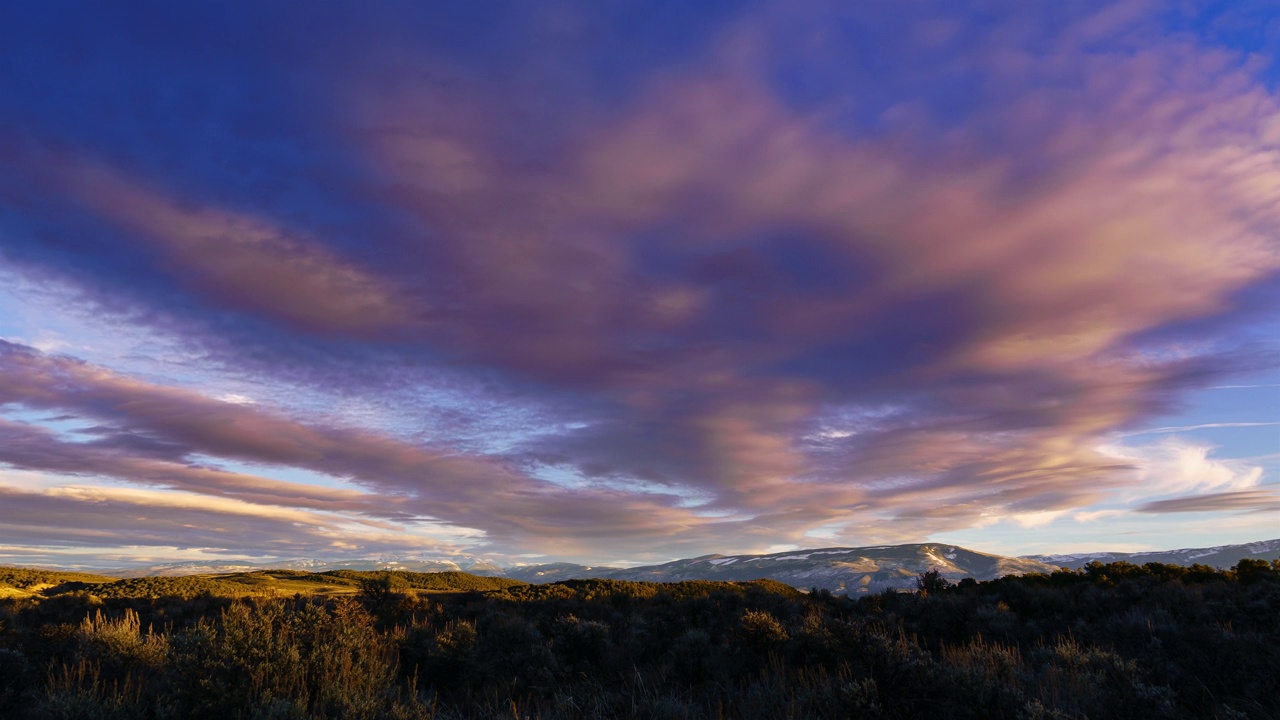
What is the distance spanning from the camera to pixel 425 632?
1702 cm

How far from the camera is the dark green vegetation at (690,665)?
7645mm

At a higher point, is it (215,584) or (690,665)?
(690,665)

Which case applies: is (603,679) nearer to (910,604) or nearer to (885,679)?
(885,679)

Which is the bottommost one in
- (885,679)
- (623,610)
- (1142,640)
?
(623,610)

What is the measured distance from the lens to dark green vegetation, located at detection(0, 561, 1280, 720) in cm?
764

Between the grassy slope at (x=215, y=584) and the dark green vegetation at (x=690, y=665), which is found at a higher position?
the dark green vegetation at (x=690, y=665)

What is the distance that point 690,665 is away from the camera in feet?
44.6

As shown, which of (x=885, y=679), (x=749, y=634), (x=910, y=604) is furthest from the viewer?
(x=910, y=604)

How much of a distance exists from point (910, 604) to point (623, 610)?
11.7 metres

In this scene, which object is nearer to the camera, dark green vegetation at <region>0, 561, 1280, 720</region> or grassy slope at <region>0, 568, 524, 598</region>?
dark green vegetation at <region>0, 561, 1280, 720</region>

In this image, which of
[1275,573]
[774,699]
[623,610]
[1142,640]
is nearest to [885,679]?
[774,699]

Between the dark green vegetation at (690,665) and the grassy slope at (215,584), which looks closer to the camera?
the dark green vegetation at (690,665)

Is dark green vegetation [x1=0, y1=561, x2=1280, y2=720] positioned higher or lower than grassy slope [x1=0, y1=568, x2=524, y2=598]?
higher

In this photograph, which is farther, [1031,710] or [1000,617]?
[1000,617]
